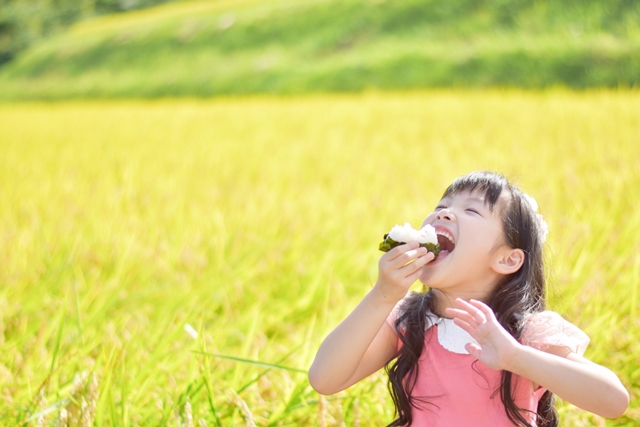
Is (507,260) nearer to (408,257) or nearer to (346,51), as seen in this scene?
(408,257)

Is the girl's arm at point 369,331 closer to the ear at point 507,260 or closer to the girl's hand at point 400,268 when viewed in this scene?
the girl's hand at point 400,268

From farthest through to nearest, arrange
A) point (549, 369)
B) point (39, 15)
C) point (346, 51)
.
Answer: point (39, 15) → point (346, 51) → point (549, 369)

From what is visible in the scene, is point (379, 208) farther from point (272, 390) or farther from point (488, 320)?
point (488, 320)

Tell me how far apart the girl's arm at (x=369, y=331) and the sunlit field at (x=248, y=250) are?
0.14 meters

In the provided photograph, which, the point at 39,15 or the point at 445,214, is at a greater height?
the point at 445,214

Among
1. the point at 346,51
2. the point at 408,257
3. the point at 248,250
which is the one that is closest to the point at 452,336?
the point at 408,257

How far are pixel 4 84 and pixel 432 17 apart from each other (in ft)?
33.3

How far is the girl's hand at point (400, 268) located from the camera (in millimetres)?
862

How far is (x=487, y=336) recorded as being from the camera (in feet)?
2.76

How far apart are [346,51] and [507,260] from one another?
1092 centimetres

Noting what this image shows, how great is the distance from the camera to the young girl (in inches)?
35.1

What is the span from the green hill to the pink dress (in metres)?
7.49

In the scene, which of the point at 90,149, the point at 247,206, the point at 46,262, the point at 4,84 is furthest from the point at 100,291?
the point at 4,84

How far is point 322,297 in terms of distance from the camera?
2.07m
